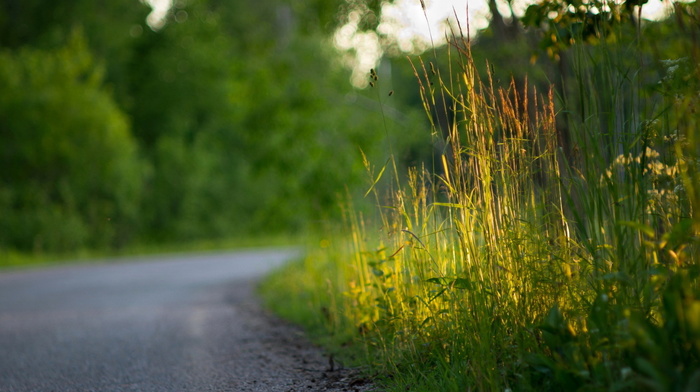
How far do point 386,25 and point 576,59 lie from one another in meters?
7.05

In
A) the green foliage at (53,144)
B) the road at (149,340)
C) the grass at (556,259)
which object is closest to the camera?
the grass at (556,259)

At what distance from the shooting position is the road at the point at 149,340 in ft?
15.6

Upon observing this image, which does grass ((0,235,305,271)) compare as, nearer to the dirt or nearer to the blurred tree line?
the blurred tree line

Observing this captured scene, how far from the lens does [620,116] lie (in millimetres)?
3549

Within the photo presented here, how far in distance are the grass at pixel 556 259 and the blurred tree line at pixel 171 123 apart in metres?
4.71

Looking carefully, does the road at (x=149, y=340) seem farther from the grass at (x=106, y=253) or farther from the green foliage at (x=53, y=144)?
the green foliage at (x=53, y=144)

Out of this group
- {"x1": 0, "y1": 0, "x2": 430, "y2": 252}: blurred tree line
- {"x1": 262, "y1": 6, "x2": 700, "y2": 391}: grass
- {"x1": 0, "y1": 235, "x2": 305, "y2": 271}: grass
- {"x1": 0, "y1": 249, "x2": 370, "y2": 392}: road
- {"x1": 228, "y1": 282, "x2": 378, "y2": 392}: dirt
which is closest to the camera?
{"x1": 262, "y1": 6, "x2": 700, "y2": 391}: grass

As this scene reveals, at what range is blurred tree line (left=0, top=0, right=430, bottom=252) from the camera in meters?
11.3

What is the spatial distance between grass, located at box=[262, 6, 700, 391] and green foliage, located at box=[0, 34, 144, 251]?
62.8 ft

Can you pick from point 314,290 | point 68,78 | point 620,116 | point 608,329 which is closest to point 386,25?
point 314,290

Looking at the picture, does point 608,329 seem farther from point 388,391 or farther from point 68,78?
point 68,78

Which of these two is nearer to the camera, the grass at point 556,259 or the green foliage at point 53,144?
the grass at point 556,259

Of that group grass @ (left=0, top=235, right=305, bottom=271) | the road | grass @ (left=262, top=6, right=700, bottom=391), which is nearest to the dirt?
the road

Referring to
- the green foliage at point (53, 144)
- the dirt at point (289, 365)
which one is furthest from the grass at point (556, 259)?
the green foliage at point (53, 144)
